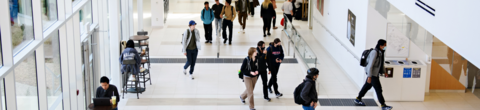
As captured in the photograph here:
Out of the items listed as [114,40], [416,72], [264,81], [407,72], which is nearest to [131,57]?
[114,40]

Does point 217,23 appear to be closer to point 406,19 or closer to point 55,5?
point 406,19

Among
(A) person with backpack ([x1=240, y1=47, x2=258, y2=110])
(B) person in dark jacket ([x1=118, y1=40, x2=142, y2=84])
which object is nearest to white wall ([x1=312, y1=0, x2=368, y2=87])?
(A) person with backpack ([x1=240, y1=47, x2=258, y2=110])

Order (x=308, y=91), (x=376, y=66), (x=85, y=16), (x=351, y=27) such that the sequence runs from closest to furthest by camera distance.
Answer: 1. (x=308, y=91)
2. (x=85, y=16)
3. (x=376, y=66)
4. (x=351, y=27)

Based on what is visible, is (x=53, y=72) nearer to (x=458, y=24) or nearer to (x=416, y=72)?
(x=458, y=24)

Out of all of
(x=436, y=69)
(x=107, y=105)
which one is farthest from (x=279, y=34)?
(x=107, y=105)

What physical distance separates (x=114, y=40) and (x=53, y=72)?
10.9 ft

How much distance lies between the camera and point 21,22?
4570 millimetres

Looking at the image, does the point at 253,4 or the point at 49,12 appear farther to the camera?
the point at 253,4

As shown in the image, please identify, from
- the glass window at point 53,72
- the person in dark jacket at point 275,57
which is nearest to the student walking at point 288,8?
the person in dark jacket at point 275,57

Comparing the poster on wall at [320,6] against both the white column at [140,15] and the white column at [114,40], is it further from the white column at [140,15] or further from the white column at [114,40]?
the white column at [114,40]

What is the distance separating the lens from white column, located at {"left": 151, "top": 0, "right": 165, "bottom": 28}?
54.1 ft

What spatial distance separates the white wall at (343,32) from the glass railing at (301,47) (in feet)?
3.28

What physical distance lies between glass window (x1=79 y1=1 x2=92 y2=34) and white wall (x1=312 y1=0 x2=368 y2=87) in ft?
17.2

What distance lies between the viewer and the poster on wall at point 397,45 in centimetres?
929
